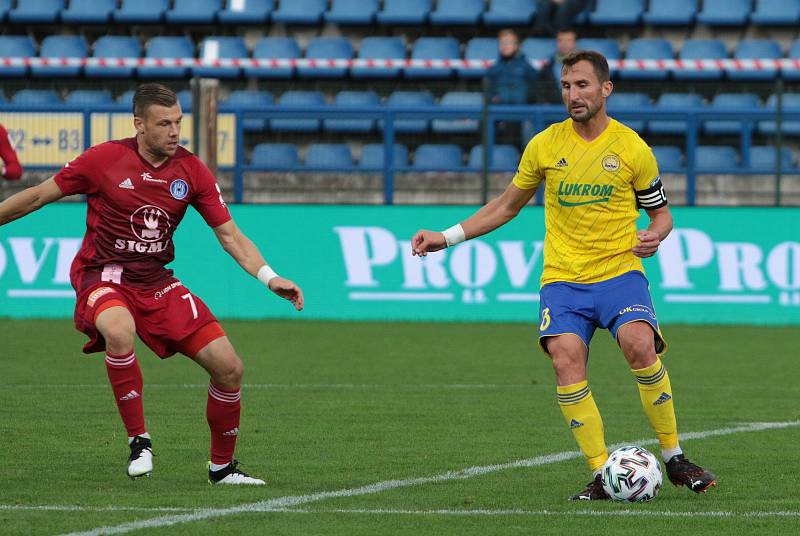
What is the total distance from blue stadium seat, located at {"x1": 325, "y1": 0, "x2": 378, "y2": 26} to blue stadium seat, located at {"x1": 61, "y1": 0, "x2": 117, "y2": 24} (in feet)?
10.8

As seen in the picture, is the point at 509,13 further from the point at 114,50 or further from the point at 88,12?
the point at 88,12

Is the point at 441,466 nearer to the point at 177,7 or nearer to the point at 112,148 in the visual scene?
the point at 112,148

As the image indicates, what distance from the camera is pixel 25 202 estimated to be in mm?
6805

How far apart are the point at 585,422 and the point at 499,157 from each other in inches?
419

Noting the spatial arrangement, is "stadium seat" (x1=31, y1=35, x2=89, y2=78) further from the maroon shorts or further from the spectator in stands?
the maroon shorts

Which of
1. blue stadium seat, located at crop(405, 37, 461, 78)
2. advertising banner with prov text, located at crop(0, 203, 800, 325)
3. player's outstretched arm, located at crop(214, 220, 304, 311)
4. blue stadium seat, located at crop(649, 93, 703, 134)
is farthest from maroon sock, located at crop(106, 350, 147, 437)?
blue stadium seat, located at crop(405, 37, 461, 78)

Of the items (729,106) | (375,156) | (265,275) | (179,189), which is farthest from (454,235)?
(729,106)

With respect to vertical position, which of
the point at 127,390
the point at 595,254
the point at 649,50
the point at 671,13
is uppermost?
the point at 671,13

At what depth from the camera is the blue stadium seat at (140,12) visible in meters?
22.6

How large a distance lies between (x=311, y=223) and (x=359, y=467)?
374 inches

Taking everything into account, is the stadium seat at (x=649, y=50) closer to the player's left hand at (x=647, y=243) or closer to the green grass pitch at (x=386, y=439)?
the green grass pitch at (x=386, y=439)

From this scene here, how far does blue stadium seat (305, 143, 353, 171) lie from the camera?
16.9 meters

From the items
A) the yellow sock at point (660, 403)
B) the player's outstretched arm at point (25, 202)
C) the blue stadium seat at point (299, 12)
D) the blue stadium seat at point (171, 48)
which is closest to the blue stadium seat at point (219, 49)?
the blue stadium seat at point (171, 48)

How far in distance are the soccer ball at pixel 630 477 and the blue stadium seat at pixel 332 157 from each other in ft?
35.4
